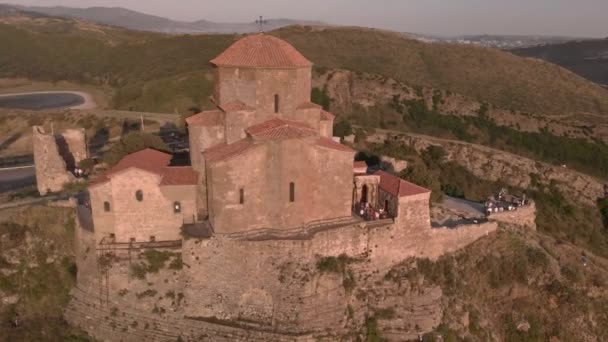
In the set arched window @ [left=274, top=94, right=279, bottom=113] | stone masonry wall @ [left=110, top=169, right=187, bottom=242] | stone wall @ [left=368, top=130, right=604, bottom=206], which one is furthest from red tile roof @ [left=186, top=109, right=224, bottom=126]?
stone wall @ [left=368, top=130, right=604, bottom=206]

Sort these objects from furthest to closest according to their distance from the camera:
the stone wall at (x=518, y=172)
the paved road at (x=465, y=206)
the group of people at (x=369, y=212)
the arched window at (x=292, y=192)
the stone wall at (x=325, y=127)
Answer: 1. the stone wall at (x=518, y=172)
2. the paved road at (x=465, y=206)
3. the stone wall at (x=325, y=127)
4. the group of people at (x=369, y=212)
5. the arched window at (x=292, y=192)

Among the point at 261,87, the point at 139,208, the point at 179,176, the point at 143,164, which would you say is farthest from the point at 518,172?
the point at 139,208

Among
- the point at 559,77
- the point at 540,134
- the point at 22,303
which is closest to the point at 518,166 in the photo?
the point at 540,134

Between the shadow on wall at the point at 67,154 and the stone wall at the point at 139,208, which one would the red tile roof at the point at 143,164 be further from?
the shadow on wall at the point at 67,154

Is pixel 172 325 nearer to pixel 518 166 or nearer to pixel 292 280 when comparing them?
pixel 292 280

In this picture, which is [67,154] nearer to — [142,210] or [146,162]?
[146,162]

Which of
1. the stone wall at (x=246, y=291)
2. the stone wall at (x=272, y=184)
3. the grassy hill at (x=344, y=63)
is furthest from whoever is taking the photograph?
the grassy hill at (x=344, y=63)

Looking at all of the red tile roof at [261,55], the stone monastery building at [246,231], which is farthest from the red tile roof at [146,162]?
the red tile roof at [261,55]
